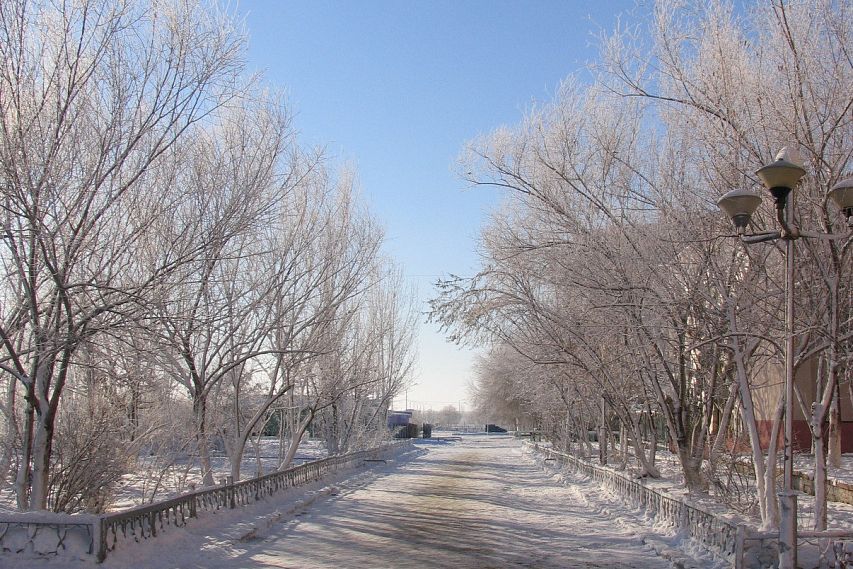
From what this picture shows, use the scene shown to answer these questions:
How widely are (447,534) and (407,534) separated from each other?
649 mm

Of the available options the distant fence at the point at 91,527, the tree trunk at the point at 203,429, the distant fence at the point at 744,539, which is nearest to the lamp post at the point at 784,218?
the distant fence at the point at 744,539

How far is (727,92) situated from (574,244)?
4.90 metres

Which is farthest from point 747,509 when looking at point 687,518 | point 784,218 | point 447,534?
point 784,218

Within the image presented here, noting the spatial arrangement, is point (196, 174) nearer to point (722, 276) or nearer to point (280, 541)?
point (280, 541)

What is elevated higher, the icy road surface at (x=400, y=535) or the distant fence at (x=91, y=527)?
the distant fence at (x=91, y=527)

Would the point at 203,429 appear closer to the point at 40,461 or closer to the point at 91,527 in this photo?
the point at 40,461

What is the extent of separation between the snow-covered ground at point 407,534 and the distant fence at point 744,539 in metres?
0.40

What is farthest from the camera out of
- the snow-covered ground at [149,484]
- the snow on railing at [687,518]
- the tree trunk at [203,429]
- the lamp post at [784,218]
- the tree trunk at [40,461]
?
the tree trunk at [203,429]

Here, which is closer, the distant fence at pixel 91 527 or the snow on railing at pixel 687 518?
the distant fence at pixel 91 527

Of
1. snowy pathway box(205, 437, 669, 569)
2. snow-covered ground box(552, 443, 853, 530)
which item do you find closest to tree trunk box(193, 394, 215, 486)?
snowy pathway box(205, 437, 669, 569)

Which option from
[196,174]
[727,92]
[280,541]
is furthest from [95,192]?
[727,92]

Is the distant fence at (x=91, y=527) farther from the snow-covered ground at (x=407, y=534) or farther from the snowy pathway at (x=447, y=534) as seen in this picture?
the snowy pathway at (x=447, y=534)

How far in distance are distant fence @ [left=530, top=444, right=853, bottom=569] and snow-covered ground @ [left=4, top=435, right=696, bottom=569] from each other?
0.40 meters

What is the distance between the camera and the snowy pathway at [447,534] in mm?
10172
